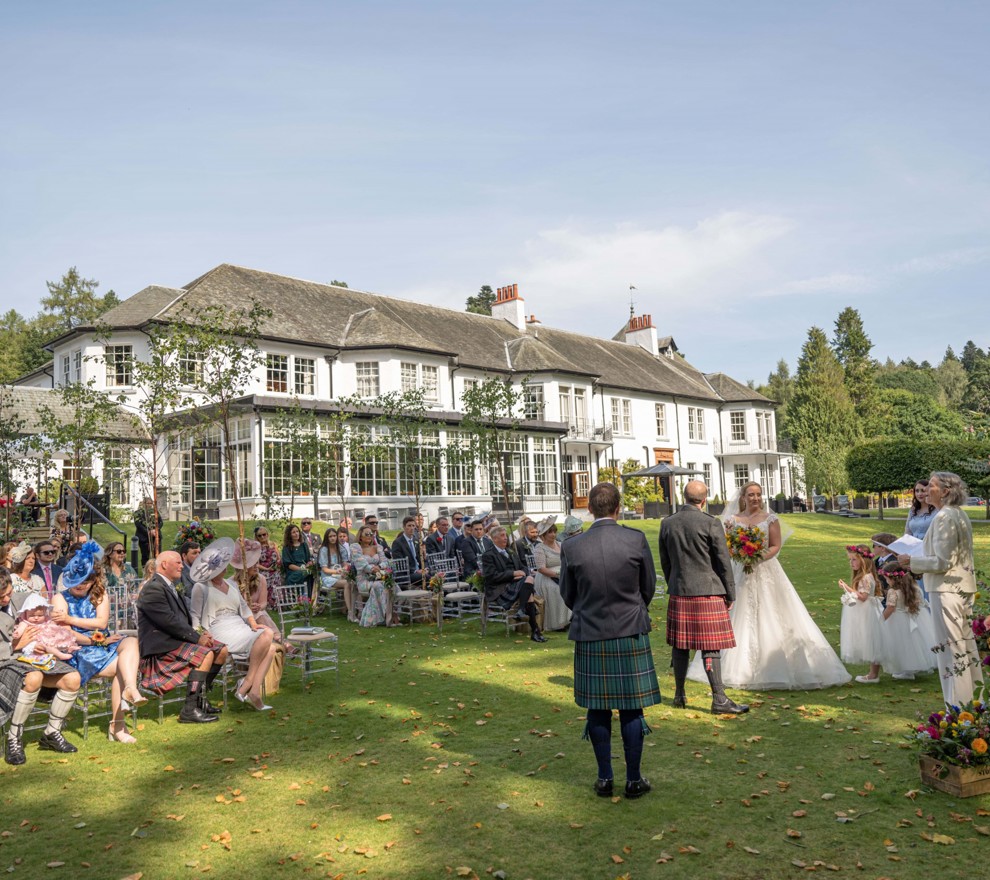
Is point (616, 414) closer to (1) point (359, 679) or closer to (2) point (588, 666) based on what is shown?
(1) point (359, 679)

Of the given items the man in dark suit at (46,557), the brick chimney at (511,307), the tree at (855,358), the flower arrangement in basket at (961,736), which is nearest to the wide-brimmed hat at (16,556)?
the man in dark suit at (46,557)

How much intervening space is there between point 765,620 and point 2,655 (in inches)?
275

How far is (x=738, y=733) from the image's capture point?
668 cm

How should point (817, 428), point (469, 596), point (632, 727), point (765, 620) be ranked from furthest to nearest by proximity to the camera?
point (817, 428), point (469, 596), point (765, 620), point (632, 727)

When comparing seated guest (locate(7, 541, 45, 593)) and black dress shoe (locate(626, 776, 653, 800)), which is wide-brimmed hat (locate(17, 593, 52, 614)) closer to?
seated guest (locate(7, 541, 45, 593))

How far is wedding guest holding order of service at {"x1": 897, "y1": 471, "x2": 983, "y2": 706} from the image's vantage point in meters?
5.79

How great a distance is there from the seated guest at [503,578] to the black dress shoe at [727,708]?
4.73 meters

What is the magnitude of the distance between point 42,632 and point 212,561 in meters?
1.62

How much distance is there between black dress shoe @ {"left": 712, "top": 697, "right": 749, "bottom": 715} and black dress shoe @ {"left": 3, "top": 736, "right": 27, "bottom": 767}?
19.5 ft

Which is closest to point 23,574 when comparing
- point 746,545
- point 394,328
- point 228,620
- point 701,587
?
point 228,620

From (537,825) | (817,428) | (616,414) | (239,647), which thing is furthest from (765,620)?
(817,428)

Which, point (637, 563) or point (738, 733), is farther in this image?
point (738, 733)

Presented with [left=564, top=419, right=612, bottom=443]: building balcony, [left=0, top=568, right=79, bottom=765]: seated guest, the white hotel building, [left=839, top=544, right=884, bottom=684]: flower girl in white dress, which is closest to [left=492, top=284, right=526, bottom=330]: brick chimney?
the white hotel building

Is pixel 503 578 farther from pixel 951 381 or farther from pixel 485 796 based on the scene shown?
pixel 951 381
